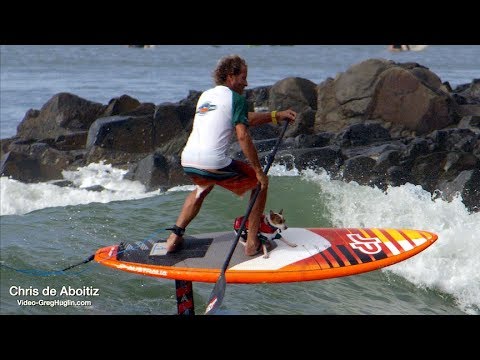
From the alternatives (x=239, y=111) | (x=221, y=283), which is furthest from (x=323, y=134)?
(x=239, y=111)

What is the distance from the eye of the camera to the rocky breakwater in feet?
52.8

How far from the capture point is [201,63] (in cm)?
6103

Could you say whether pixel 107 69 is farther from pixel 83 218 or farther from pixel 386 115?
pixel 83 218

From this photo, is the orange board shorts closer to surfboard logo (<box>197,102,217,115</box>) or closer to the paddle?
the paddle

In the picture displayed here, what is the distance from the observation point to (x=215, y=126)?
7.47 metres

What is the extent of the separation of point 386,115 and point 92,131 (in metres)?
7.38

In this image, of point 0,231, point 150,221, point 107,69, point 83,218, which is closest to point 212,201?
point 150,221

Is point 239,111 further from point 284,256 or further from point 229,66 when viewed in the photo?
point 284,256

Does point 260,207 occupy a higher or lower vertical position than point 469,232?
higher

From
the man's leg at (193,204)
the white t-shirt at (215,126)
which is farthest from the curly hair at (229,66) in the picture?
the man's leg at (193,204)

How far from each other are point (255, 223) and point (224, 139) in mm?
958

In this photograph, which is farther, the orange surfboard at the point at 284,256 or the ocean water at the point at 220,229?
the ocean water at the point at 220,229

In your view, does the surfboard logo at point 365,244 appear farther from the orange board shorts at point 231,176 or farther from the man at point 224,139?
the orange board shorts at point 231,176

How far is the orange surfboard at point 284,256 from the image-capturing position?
7883mm
